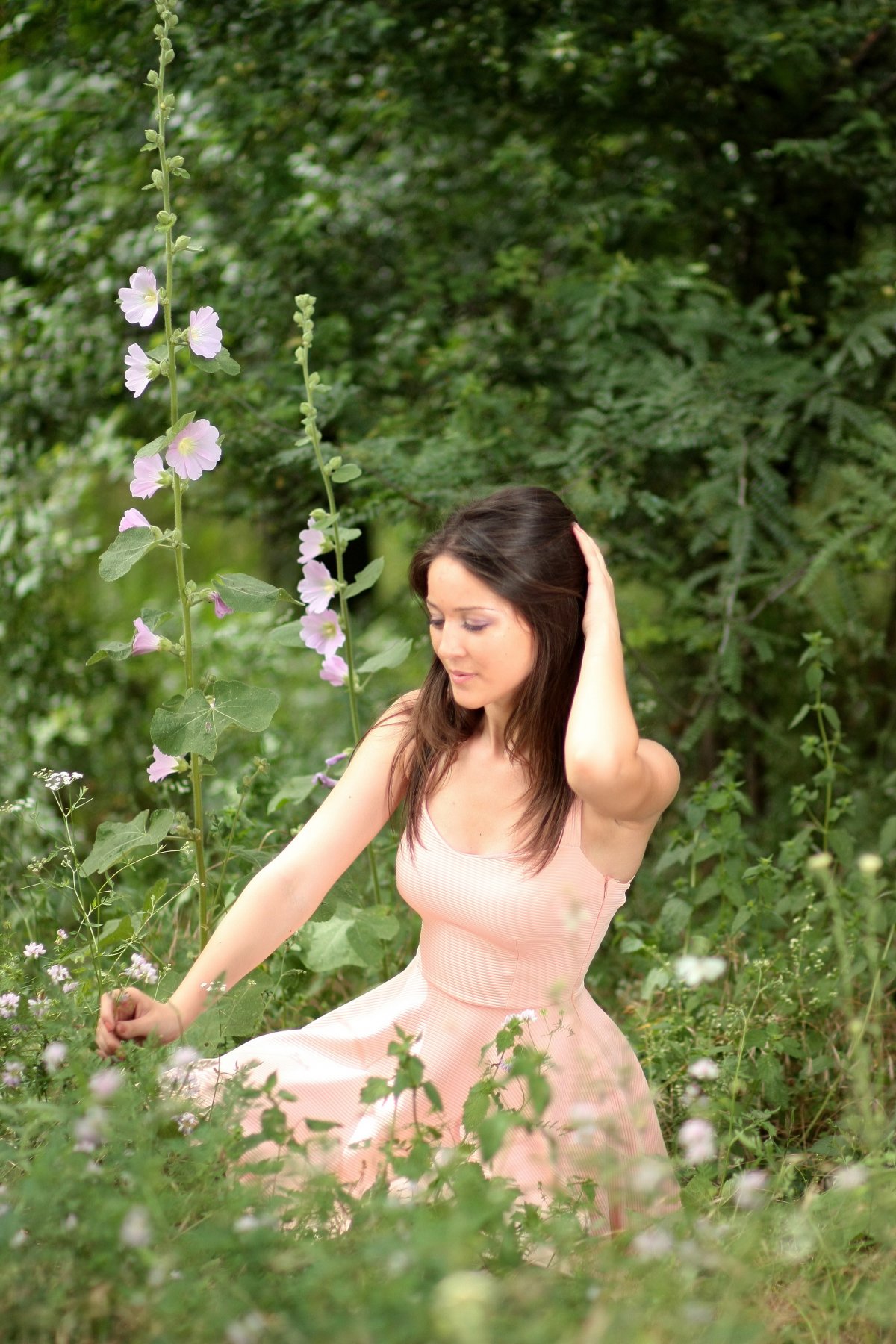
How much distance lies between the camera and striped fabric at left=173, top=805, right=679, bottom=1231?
2045mm

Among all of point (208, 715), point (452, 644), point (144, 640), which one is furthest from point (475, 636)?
point (144, 640)

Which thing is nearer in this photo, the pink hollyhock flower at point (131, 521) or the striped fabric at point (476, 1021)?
the striped fabric at point (476, 1021)

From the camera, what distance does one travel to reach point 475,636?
7.02 feet

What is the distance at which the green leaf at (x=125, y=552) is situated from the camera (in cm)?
213

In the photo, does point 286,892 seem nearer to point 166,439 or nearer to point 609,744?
point 609,744

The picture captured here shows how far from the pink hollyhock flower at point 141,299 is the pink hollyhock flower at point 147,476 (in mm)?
224

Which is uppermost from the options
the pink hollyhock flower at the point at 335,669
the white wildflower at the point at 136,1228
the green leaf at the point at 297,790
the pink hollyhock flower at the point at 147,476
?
the pink hollyhock flower at the point at 147,476

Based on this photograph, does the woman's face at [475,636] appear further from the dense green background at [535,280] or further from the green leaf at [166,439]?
the dense green background at [535,280]

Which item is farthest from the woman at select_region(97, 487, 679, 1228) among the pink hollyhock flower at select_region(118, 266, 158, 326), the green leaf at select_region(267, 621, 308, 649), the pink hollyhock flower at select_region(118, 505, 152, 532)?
the pink hollyhock flower at select_region(118, 266, 158, 326)

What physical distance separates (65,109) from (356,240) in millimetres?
926

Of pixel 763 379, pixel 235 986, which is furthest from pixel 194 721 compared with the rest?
pixel 763 379

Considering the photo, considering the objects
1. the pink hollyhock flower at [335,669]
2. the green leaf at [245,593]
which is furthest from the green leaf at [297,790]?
the green leaf at [245,593]

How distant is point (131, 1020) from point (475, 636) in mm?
793

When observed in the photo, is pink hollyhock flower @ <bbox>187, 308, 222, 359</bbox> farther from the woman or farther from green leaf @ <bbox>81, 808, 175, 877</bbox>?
green leaf @ <bbox>81, 808, 175, 877</bbox>
